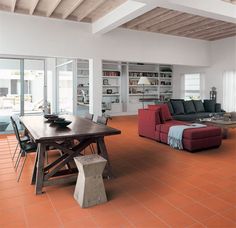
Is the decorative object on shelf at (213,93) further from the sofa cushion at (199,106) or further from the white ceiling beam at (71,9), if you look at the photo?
the white ceiling beam at (71,9)

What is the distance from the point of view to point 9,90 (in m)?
6.59

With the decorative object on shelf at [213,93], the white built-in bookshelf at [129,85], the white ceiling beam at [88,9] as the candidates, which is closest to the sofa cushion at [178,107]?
the decorative object on shelf at [213,93]

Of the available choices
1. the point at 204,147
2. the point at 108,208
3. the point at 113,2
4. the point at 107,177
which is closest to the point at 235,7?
the point at 113,2

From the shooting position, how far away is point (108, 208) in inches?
100

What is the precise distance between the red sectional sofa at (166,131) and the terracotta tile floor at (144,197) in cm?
42

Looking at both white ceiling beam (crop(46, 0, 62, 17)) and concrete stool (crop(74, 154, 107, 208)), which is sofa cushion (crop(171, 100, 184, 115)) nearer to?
white ceiling beam (crop(46, 0, 62, 17))

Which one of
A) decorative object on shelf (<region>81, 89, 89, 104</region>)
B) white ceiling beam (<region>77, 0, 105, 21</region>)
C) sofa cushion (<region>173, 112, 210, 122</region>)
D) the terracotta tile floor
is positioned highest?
white ceiling beam (<region>77, 0, 105, 21</region>)

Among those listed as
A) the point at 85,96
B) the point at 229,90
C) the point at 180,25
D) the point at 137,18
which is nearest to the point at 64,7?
the point at 137,18

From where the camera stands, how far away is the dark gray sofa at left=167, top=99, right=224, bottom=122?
23.3 feet

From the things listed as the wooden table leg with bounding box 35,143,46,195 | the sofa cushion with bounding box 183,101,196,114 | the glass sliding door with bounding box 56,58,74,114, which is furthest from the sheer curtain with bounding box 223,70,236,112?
the wooden table leg with bounding box 35,143,46,195

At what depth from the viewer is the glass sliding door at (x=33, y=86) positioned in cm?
675

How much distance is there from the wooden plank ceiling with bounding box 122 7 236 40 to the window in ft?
8.21

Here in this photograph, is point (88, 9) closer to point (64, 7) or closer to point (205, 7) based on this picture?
point (64, 7)

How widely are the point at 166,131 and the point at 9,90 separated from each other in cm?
438
